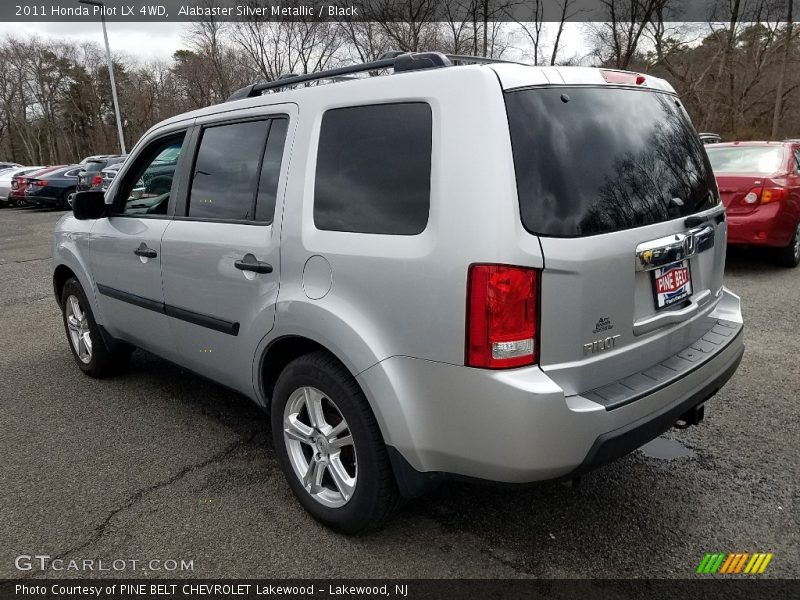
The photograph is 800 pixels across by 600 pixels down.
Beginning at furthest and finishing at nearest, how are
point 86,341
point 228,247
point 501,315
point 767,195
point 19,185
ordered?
1. point 19,185
2. point 767,195
3. point 86,341
4. point 228,247
5. point 501,315

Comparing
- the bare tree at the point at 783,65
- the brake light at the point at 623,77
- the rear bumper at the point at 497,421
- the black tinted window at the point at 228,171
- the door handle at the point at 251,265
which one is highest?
the bare tree at the point at 783,65

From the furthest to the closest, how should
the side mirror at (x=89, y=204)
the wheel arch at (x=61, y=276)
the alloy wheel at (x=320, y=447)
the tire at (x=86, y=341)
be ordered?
1. the wheel arch at (x=61, y=276)
2. the tire at (x=86, y=341)
3. the side mirror at (x=89, y=204)
4. the alloy wheel at (x=320, y=447)

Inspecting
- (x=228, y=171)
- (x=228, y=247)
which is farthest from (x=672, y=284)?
(x=228, y=171)

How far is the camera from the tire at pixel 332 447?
7.59 ft

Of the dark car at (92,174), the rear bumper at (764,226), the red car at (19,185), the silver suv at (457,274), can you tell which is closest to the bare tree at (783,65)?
the rear bumper at (764,226)

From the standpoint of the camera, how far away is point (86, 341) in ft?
14.7

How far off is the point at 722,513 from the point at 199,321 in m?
2.63

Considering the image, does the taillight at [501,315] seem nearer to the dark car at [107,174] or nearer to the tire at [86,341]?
the tire at [86,341]

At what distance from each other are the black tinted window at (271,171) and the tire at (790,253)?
6752mm

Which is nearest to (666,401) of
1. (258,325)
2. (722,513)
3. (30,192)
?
(722,513)

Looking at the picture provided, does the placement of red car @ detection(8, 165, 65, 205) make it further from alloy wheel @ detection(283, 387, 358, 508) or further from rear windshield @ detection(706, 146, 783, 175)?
alloy wheel @ detection(283, 387, 358, 508)

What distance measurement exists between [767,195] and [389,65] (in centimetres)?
588

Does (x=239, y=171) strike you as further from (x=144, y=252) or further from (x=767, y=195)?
(x=767, y=195)

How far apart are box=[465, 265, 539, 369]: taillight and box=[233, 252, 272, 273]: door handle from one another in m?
1.06
